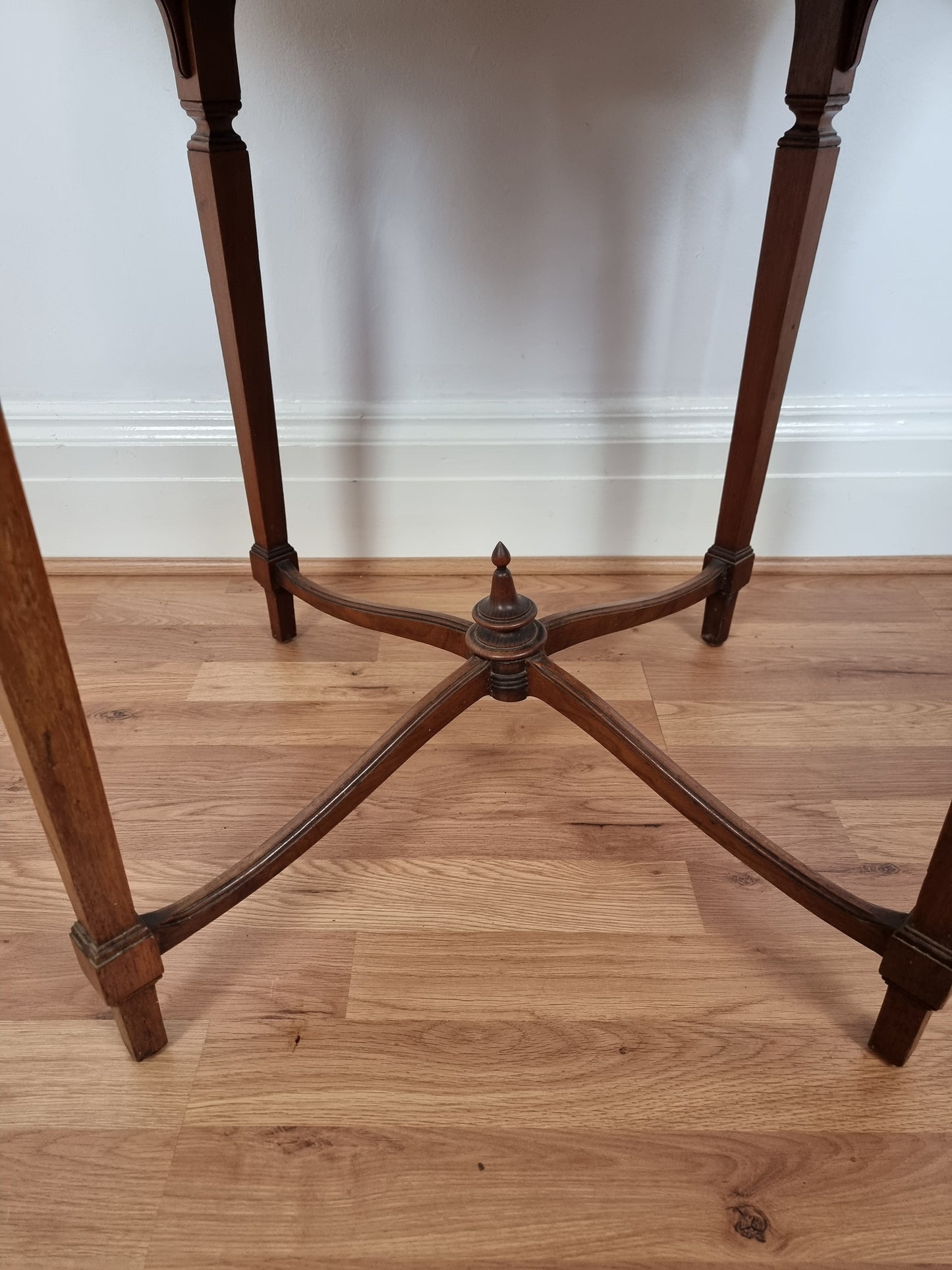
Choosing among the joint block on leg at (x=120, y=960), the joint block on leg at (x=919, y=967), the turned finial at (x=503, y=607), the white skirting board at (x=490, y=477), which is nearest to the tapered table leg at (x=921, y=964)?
the joint block on leg at (x=919, y=967)

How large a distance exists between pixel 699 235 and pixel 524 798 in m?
0.77

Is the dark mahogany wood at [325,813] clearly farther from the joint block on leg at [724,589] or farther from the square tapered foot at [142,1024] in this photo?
the joint block on leg at [724,589]

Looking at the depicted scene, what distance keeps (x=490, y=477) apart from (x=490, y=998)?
Result: 786 mm

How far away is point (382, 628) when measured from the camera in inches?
44.7

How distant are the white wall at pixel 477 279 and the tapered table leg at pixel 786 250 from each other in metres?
0.23

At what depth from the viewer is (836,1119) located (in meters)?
0.71

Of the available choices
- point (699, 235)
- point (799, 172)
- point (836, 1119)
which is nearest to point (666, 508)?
point (699, 235)

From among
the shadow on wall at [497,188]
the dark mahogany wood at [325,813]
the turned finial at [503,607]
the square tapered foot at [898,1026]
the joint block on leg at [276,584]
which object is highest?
the shadow on wall at [497,188]

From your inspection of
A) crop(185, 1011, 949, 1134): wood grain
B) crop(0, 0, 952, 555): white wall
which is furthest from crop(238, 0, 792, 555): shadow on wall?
crop(185, 1011, 949, 1134): wood grain

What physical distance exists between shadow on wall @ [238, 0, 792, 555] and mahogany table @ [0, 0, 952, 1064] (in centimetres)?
26

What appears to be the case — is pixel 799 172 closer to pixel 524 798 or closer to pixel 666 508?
pixel 666 508

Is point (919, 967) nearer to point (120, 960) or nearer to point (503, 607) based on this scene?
point (503, 607)

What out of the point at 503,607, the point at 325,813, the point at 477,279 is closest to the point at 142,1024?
the point at 325,813

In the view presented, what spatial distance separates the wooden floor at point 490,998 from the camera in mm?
658
